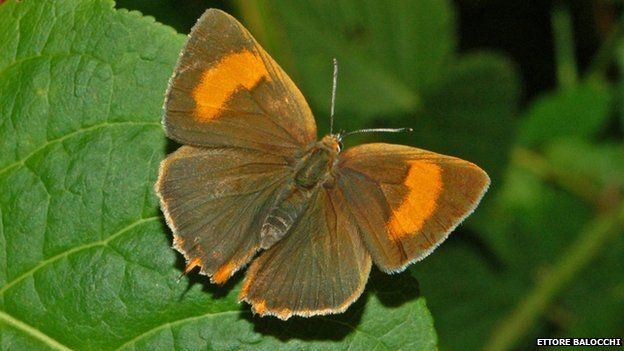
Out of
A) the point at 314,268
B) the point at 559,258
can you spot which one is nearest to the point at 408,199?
the point at 314,268

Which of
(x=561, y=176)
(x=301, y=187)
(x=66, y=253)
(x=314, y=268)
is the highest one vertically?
(x=66, y=253)

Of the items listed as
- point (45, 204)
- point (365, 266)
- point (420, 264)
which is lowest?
point (420, 264)

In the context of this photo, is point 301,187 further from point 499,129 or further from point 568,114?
point 568,114

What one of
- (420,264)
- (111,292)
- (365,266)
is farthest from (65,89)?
(420,264)

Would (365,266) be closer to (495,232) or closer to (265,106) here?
(265,106)

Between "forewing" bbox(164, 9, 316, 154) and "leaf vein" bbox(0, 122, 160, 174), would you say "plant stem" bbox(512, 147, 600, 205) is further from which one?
"leaf vein" bbox(0, 122, 160, 174)

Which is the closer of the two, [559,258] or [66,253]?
[66,253]

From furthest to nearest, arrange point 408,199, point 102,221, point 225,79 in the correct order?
point 225,79, point 408,199, point 102,221
